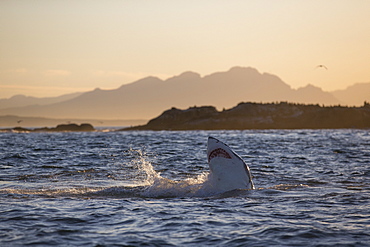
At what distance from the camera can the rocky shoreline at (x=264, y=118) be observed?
14825 cm

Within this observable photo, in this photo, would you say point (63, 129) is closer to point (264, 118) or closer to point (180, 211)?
point (264, 118)

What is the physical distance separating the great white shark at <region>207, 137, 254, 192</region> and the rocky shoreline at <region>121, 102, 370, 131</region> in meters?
131

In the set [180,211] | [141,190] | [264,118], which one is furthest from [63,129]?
[180,211]

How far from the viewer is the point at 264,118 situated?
152 metres

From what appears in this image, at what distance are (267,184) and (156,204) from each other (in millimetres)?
5707

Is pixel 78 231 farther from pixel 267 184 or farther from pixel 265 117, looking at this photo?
pixel 265 117

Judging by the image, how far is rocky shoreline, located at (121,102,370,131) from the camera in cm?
14825

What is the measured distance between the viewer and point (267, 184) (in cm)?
1639

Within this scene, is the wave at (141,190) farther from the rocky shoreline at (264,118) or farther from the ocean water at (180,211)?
the rocky shoreline at (264,118)

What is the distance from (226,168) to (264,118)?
14104 centimetres

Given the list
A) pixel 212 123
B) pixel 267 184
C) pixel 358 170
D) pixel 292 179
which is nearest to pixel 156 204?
pixel 267 184

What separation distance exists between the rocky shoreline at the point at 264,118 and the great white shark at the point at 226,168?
131m

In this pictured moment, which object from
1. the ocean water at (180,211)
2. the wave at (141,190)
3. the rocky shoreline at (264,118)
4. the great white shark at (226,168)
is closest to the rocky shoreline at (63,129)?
the rocky shoreline at (264,118)

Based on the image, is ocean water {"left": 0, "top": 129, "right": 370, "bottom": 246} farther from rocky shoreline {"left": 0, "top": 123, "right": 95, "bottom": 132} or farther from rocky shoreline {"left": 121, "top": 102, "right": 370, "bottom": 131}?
rocky shoreline {"left": 0, "top": 123, "right": 95, "bottom": 132}
